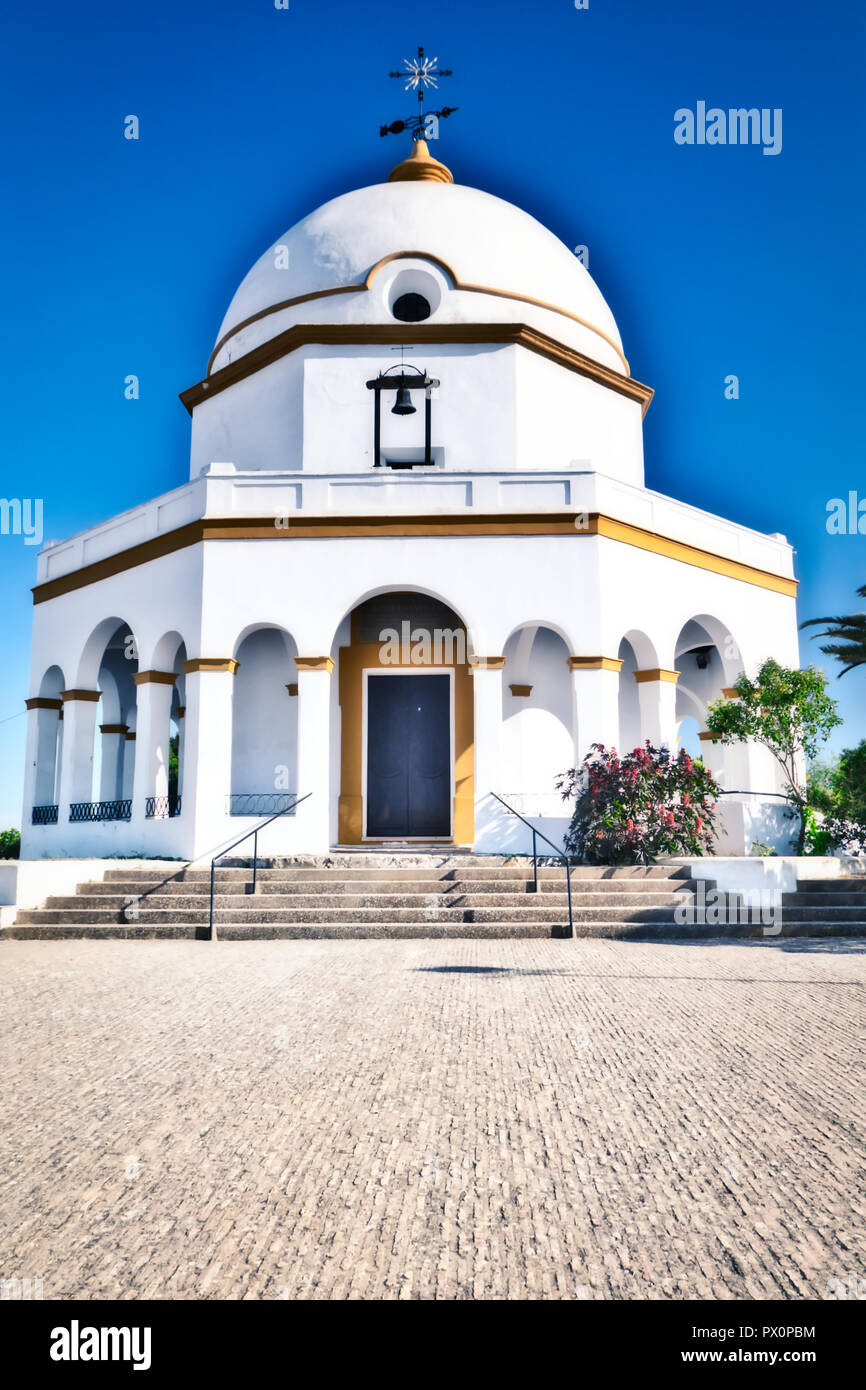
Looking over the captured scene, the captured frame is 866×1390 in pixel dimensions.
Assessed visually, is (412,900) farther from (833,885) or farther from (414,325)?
(414,325)

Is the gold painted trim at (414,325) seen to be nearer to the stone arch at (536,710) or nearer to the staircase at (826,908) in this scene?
the stone arch at (536,710)

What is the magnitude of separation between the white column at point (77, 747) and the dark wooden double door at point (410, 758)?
5173 millimetres

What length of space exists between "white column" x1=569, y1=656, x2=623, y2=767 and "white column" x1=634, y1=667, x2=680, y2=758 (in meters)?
1.43

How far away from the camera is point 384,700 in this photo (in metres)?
15.7

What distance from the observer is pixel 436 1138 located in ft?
13.5

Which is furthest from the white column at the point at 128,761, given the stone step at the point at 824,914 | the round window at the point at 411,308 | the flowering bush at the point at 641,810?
the stone step at the point at 824,914

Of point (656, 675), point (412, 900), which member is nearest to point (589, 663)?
point (656, 675)

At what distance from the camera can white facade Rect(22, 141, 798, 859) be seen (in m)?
14.2

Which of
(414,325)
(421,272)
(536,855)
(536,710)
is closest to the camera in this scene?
(536,855)

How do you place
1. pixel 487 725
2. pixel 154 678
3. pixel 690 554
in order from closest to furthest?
1. pixel 487 725
2. pixel 154 678
3. pixel 690 554

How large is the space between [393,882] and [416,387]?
890 centimetres

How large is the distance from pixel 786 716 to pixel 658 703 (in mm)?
1978
